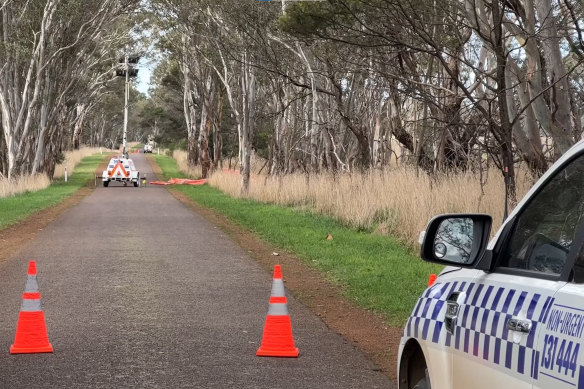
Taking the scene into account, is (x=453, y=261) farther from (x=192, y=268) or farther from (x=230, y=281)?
(x=192, y=268)

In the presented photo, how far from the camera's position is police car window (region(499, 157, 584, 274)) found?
3213 mm

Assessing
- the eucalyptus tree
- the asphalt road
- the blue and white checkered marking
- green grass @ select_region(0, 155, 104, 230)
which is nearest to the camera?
the blue and white checkered marking

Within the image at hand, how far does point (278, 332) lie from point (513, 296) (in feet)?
15.2

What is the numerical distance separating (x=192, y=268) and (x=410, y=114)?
19.7m

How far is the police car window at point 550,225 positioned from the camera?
3.21m

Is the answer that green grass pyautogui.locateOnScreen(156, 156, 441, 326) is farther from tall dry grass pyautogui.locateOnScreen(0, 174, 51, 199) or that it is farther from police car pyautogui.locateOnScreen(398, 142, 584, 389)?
tall dry grass pyautogui.locateOnScreen(0, 174, 51, 199)

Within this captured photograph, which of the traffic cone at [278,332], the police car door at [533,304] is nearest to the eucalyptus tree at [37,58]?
the traffic cone at [278,332]

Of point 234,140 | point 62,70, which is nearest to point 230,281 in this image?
point 62,70

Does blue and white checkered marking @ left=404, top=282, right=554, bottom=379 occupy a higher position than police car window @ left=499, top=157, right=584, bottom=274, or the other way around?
police car window @ left=499, top=157, right=584, bottom=274

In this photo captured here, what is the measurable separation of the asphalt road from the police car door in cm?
334

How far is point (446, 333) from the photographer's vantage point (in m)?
3.88

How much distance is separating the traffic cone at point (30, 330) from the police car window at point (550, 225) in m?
5.11

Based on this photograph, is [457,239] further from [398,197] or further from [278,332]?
[398,197]

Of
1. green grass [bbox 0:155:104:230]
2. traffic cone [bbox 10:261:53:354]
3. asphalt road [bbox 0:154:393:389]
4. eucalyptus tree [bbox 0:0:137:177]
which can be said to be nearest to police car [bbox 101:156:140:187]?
green grass [bbox 0:155:104:230]
